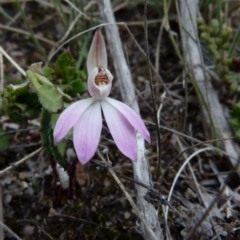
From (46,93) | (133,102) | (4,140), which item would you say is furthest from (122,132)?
(4,140)

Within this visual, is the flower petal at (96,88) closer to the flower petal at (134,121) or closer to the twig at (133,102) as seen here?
the flower petal at (134,121)

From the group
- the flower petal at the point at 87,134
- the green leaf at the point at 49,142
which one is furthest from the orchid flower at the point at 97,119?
the green leaf at the point at 49,142

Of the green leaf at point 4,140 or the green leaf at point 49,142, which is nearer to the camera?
the green leaf at point 49,142

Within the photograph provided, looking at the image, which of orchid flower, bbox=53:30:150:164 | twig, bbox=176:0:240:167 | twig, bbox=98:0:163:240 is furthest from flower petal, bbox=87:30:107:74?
twig, bbox=176:0:240:167

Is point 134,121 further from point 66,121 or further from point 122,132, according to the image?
point 66,121

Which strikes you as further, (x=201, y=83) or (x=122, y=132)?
(x=201, y=83)

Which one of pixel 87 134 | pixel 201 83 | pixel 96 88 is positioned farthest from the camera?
pixel 201 83
